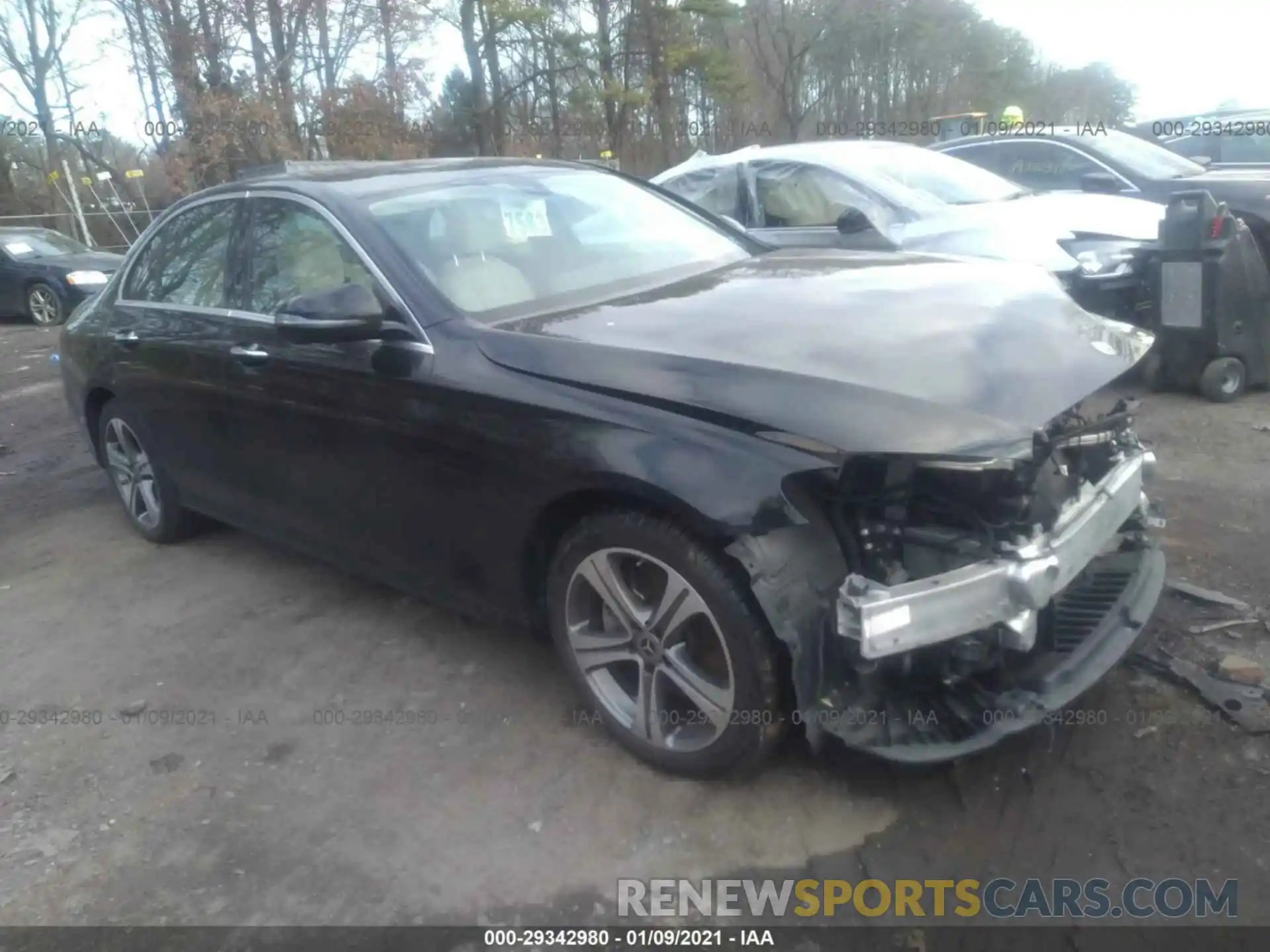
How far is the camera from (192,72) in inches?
856

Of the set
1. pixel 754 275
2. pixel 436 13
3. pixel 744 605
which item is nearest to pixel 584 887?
pixel 744 605

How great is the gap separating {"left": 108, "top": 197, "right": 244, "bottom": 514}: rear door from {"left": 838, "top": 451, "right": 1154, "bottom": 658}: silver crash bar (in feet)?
9.34

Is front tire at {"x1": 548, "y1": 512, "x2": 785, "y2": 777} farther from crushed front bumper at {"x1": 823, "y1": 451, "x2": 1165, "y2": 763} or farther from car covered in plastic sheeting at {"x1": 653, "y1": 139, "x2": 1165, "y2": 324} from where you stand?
car covered in plastic sheeting at {"x1": 653, "y1": 139, "x2": 1165, "y2": 324}

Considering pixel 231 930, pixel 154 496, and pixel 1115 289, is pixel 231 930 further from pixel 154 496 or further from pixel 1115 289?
pixel 1115 289

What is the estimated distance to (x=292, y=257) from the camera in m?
4.02

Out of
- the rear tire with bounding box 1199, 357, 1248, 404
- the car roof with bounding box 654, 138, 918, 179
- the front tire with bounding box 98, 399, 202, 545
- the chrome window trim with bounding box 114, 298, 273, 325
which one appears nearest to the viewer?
the chrome window trim with bounding box 114, 298, 273, 325

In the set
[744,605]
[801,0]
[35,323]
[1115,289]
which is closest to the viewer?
[744,605]

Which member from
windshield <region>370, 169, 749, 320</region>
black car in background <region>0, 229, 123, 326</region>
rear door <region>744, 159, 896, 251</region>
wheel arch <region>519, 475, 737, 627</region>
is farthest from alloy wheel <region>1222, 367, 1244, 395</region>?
black car in background <region>0, 229, 123, 326</region>

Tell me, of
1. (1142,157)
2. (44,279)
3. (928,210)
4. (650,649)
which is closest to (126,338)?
(650,649)

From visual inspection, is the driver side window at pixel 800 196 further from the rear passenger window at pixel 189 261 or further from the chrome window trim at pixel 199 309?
the chrome window trim at pixel 199 309

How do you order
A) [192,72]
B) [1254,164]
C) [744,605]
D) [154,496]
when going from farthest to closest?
[192,72] → [1254,164] → [154,496] → [744,605]

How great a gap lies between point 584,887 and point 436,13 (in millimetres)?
27345

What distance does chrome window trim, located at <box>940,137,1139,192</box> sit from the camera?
28.3ft

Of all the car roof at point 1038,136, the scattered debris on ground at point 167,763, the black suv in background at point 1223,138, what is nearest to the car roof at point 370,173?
the scattered debris on ground at point 167,763
